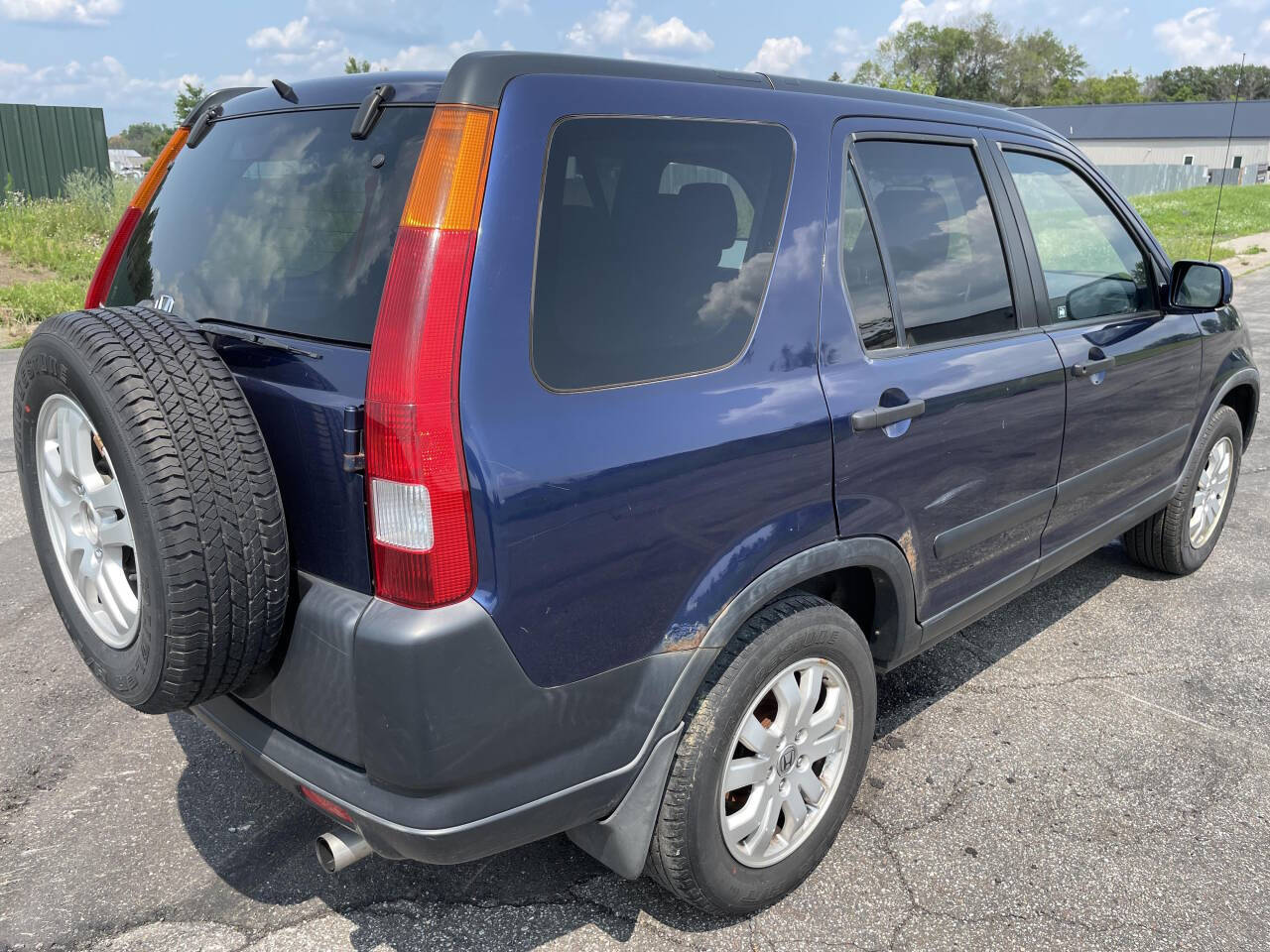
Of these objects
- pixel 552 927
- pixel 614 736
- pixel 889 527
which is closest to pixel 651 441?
pixel 614 736

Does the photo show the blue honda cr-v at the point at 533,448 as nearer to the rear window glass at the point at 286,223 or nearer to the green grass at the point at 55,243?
the rear window glass at the point at 286,223

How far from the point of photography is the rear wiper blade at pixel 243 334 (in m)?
2.02

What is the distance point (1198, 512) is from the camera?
15.3ft

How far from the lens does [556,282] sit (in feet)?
6.37

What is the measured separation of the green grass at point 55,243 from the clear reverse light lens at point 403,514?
11.4m

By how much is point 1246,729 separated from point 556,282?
295 cm

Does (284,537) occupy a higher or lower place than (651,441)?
lower

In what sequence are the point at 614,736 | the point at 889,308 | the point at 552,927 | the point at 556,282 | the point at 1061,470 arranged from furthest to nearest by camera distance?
the point at 1061,470 < the point at 889,308 < the point at 552,927 < the point at 614,736 < the point at 556,282

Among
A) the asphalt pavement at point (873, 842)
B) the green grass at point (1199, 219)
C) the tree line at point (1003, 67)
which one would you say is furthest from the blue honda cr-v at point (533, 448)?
the tree line at point (1003, 67)

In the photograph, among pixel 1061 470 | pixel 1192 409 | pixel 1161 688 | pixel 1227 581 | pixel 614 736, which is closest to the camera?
pixel 614 736

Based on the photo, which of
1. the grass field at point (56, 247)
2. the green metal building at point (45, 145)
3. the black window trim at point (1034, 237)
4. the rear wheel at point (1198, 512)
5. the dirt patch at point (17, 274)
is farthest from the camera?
the green metal building at point (45, 145)

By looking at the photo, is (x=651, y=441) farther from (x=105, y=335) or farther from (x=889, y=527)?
(x=105, y=335)

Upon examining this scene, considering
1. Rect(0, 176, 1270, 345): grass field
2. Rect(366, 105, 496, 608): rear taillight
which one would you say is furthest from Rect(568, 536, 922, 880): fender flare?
Rect(0, 176, 1270, 345): grass field

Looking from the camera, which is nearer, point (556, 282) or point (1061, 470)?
point (556, 282)
